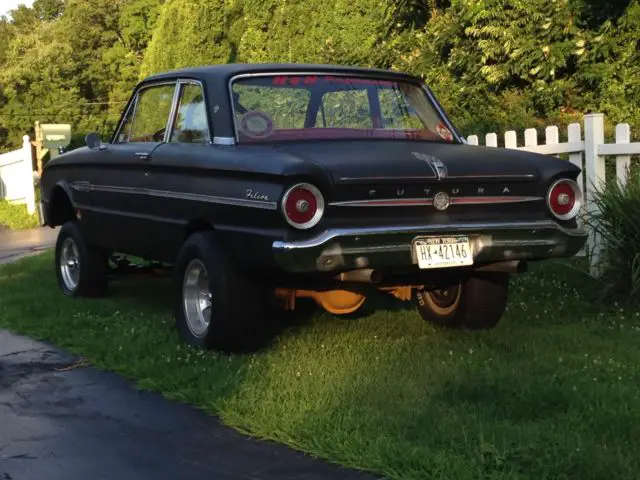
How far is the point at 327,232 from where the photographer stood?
16.0 ft

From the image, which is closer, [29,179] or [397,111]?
[397,111]

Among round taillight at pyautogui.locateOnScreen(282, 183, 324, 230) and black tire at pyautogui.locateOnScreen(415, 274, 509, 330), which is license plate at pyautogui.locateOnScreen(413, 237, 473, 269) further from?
black tire at pyautogui.locateOnScreen(415, 274, 509, 330)

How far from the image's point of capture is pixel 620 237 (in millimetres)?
6941

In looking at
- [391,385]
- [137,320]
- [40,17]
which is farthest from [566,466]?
[40,17]

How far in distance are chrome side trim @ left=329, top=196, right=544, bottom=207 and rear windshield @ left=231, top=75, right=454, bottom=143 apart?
3.05 feet

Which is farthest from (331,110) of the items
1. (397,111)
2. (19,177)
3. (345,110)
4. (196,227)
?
(19,177)

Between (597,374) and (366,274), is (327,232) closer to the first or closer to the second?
(366,274)

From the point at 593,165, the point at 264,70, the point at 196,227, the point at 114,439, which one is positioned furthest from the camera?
the point at 593,165

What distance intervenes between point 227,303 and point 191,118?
1.47 metres

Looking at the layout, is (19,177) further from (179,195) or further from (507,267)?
(507,267)

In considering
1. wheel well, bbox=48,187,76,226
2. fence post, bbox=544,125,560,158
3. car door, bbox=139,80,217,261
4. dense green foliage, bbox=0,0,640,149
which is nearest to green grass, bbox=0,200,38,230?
dense green foliage, bbox=0,0,640,149

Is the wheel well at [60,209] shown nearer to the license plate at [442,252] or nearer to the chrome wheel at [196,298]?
the chrome wheel at [196,298]

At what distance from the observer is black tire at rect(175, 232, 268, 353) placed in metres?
5.39

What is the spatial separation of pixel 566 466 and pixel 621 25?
10309 millimetres
